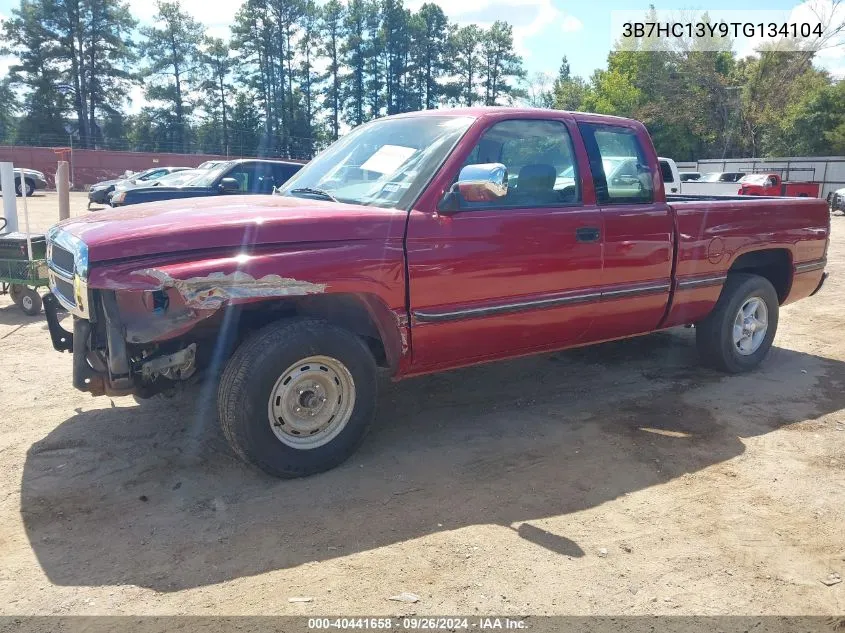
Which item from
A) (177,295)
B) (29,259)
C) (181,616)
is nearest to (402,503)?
(181,616)

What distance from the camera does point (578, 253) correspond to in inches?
174

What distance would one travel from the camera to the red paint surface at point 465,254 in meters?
3.34

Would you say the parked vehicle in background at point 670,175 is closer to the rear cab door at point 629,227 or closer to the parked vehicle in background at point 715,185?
the parked vehicle in background at point 715,185

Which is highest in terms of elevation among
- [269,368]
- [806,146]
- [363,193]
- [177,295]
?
[806,146]

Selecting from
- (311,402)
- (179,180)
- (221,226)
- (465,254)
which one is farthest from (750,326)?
(179,180)

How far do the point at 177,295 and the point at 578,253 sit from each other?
2464mm

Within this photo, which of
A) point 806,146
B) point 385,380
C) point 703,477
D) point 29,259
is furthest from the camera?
point 806,146

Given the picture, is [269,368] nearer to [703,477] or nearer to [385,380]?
[385,380]

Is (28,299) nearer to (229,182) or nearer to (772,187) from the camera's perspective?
(229,182)

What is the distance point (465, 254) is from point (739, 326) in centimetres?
308

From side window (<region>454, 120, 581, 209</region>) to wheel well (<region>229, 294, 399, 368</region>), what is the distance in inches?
36.7

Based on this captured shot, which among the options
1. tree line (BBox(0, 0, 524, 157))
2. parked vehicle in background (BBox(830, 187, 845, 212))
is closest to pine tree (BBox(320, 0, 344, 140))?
tree line (BBox(0, 0, 524, 157))

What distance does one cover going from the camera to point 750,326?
5832mm

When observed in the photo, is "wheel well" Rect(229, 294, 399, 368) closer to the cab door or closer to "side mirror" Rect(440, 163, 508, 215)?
the cab door
